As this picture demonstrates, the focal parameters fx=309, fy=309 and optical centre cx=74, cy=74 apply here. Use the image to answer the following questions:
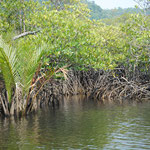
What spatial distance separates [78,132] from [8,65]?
10.9ft

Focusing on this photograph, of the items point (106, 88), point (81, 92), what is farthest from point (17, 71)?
point (81, 92)

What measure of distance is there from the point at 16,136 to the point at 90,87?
13528mm

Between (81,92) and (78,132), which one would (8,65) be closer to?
(78,132)

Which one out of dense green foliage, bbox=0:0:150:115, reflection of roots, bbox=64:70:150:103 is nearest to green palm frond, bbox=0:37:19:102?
dense green foliage, bbox=0:0:150:115

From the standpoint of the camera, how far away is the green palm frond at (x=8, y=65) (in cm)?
994

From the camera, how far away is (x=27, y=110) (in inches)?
474

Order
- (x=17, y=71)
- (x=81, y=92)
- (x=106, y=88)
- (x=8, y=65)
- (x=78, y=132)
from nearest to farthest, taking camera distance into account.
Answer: (x=78, y=132)
(x=8, y=65)
(x=17, y=71)
(x=106, y=88)
(x=81, y=92)

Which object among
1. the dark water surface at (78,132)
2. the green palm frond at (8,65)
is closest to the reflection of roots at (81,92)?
the green palm frond at (8,65)

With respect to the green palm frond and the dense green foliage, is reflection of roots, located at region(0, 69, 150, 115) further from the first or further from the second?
the dense green foliage

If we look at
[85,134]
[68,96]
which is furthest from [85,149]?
[68,96]

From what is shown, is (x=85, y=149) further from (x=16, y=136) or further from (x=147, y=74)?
(x=147, y=74)

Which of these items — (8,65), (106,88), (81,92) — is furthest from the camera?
(81,92)

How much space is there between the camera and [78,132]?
862cm

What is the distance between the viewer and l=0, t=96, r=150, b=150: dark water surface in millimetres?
7236
